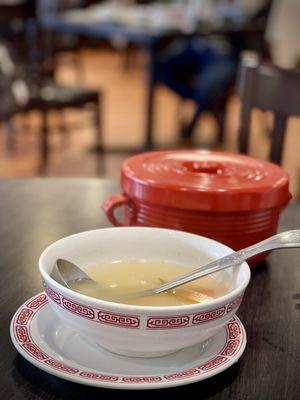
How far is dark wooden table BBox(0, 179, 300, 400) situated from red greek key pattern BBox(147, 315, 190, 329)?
0.18ft

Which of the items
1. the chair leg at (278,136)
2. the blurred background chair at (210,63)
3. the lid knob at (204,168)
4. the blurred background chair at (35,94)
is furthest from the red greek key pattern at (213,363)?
the blurred background chair at (210,63)

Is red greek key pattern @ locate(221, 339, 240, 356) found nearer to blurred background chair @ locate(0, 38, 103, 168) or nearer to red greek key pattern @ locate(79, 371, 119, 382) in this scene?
red greek key pattern @ locate(79, 371, 119, 382)

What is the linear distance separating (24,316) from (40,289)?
9 cm

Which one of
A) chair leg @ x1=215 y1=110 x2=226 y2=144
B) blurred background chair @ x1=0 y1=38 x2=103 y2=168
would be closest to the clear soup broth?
blurred background chair @ x1=0 y1=38 x2=103 y2=168

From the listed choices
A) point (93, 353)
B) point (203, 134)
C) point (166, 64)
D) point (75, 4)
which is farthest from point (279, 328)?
point (75, 4)

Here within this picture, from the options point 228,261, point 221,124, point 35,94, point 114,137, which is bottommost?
point 114,137

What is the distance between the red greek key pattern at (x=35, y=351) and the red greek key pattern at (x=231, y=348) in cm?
14

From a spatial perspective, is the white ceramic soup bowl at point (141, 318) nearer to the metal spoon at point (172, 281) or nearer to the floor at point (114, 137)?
the metal spoon at point (172, 281)

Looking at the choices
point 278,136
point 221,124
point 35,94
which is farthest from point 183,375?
point 221,124

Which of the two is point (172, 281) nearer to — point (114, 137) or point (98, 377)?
point (98, 377)

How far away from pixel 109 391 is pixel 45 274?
0.34ft

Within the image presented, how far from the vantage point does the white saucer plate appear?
1.49 ft

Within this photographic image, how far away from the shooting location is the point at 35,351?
0.49 metres

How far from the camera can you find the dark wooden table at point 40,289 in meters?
0.47
